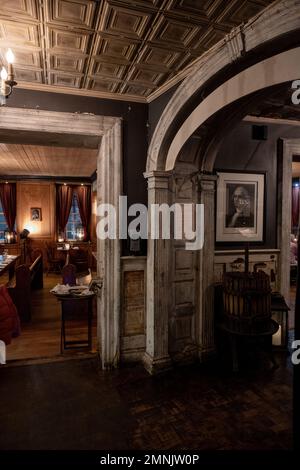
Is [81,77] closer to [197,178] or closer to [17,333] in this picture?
[197,178]

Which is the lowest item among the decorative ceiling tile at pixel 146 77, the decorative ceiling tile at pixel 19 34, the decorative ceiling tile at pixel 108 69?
the decorative ceiling tile at pixel 19 34

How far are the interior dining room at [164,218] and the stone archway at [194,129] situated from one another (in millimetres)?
18

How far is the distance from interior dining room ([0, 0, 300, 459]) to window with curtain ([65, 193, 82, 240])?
6.79m

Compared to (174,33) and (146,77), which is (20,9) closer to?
(174,33)

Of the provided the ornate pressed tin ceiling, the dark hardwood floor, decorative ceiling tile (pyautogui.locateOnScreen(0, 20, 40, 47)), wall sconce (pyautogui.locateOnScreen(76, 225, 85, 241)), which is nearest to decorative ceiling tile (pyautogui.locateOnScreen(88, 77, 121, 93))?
the ornate pressed tin ceiling

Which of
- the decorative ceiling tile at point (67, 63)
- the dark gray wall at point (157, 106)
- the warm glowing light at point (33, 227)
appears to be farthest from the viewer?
the warm glowing light at point (33, 227)

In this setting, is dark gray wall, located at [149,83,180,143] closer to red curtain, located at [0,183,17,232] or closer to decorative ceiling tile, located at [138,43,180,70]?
decorative ceiling tile, located at [138,43,180,70]

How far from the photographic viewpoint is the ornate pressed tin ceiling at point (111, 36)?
91.4 inches

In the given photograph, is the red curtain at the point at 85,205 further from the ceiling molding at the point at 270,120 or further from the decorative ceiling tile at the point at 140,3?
the decorative ceiling tile at the point at 140,3

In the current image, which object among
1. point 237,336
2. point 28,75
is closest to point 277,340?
point 237,336

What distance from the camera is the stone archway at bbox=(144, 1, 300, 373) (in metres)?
2.42

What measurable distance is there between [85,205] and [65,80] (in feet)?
30.0

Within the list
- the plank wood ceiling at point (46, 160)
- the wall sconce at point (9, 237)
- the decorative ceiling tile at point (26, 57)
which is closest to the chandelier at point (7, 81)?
the decorative ceiling tile at point (26, 57)

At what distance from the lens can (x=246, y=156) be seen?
15.9 feet
